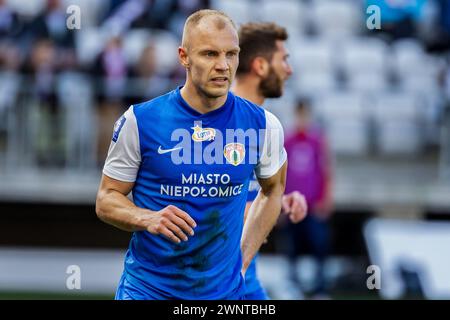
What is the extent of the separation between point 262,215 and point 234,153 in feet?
1.88

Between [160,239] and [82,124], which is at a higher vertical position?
[82,124]

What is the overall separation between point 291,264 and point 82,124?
11.0ft

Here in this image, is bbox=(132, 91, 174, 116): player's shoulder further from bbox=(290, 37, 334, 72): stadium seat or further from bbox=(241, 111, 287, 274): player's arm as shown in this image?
bbox=(290, 37, 334, 72): stadium seat

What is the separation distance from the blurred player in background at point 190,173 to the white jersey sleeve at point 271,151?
0.04m

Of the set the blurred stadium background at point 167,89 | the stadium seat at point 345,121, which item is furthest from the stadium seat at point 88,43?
the stadium seat at point 345,121

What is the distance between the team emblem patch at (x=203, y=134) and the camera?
600cm

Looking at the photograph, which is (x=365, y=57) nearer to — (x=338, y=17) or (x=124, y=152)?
(x=338, y=17)

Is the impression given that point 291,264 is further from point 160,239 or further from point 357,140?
point 160,239

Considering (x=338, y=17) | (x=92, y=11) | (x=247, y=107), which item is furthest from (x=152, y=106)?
(x=338, y=17)

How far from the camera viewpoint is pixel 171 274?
599cm

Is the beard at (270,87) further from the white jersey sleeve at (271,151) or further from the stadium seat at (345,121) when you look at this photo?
the stadium seat at (345,121)

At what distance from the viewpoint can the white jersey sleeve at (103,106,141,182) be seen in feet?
19.3

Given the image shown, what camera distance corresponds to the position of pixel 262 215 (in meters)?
6.48
